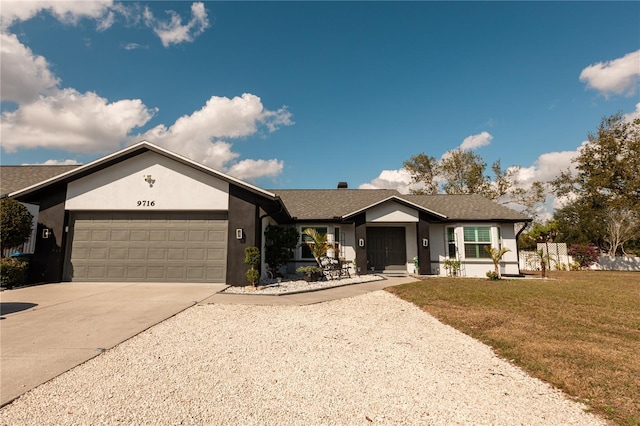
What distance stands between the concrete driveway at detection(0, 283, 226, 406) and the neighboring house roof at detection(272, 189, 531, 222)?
843 centimetres

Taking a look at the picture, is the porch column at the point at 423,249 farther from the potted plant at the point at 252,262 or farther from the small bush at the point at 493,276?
the potted plant at the point at 252,262

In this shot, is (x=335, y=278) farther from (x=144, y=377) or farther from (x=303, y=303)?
(x=144, y=377)

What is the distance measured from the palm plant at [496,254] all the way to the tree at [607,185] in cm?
1769

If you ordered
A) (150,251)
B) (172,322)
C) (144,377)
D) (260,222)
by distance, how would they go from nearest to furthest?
(144,377) < (172,322) < (150,251) < (260,222)

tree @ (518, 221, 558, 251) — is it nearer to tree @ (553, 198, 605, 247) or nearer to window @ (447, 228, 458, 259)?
tree @ (553, 198, 605, 247)

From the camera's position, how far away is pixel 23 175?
675 inches

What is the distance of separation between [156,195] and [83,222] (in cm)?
336

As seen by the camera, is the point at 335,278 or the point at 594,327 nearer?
the point at 594,327

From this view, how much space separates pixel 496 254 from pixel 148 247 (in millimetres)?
16721

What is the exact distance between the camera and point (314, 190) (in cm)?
2219

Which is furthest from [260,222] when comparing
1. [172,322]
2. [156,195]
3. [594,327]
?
[594,327]

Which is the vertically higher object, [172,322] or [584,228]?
[584,228]

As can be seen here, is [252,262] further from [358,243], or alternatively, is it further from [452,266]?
[452,266]

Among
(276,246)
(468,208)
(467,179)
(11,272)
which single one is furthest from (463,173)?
(11,272)
